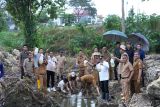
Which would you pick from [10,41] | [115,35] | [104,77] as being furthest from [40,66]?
[10,41]

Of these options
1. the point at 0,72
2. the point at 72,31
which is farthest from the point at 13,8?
the point at 0,72

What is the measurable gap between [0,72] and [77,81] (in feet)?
13.4

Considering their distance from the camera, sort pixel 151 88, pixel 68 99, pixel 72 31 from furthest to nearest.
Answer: pixel 72 31, pixel 68 99, pixel 151 88

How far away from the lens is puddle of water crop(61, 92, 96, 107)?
17.7m

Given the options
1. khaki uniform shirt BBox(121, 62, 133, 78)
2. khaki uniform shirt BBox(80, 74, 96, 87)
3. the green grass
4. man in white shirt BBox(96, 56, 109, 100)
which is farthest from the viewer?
the green grass

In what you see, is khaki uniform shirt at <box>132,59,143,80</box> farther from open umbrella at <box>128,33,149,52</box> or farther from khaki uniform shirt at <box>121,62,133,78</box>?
open umbrella at <box>128,33,149,52</box>

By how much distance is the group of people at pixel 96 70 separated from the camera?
17.1m

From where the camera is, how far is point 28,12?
34.8 meters

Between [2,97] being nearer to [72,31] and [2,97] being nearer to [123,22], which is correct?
[123,22]

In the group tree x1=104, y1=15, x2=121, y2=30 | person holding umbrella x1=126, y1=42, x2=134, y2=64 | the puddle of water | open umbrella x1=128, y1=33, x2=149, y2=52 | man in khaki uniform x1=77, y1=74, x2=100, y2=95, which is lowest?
the puddle of water

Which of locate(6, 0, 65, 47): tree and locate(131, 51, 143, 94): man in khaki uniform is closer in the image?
locate(131, 51, 143, 94): man in khaki uniform

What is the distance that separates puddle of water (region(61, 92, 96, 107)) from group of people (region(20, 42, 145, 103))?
0.71 meters

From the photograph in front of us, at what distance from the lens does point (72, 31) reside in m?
44.4

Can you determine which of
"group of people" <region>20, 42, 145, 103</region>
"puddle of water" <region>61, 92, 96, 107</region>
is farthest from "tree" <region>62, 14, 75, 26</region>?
"puddle of water" <region>61, 92, 96, 107</region>
